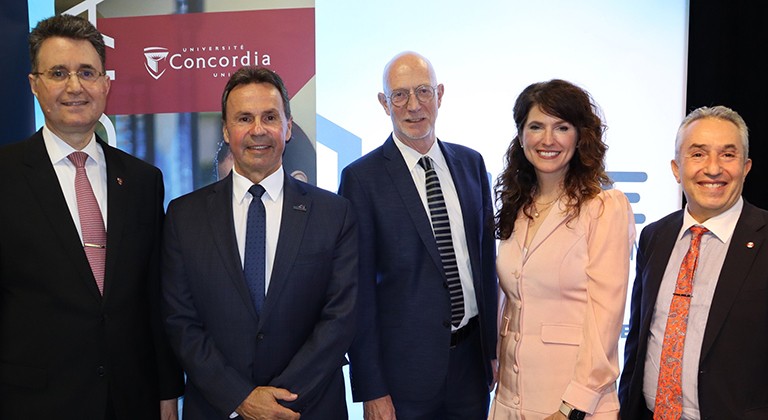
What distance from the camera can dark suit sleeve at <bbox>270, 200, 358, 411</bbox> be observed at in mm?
2283

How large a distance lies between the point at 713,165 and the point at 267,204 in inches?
67.0

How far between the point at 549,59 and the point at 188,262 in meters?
2.83

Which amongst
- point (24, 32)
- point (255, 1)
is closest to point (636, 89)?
point (255, 1)

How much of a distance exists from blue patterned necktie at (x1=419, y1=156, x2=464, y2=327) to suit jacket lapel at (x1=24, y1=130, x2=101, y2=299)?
4.57 ft

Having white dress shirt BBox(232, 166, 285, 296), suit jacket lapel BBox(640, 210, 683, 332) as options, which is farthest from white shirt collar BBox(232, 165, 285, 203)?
suit jacket lapel BBox(640, 210, 683, 332)

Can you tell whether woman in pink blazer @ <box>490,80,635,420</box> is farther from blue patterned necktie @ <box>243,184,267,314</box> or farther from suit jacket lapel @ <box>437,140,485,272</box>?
blue patterned necktie @ <box>243,184,267,314</box>

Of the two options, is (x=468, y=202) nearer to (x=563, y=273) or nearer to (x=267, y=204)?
(x=563, y=273)

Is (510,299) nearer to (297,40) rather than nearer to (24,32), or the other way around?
(297,40)

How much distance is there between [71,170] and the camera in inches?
94.3

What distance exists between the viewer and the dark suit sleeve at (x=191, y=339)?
222cm

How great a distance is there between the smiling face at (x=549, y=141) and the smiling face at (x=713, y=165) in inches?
17.3

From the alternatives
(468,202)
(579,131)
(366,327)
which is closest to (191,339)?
(366,327)

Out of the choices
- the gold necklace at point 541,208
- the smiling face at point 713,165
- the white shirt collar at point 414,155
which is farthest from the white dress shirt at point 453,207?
the smiling face at point 713,165

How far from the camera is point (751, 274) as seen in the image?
7.22ft
